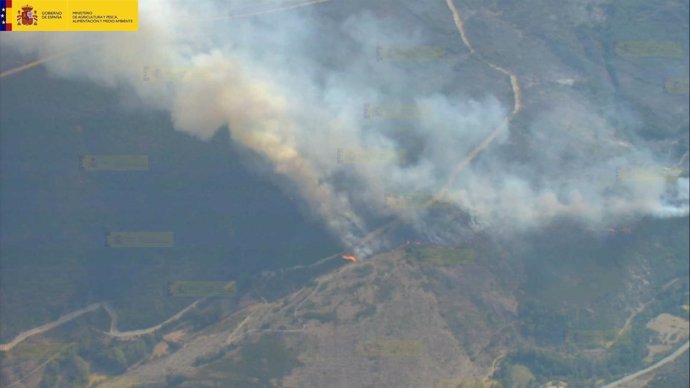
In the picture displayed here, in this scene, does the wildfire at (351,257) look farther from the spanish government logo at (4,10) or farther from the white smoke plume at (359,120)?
the spanish government logo at (4,10)

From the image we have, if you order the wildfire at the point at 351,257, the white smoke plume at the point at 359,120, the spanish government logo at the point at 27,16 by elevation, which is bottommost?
the wildfire at the point at 351,257

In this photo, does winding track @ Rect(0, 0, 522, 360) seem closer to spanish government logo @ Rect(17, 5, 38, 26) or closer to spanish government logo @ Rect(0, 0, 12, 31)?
spanish government logo @ Rect(17, 5, 38, 26)

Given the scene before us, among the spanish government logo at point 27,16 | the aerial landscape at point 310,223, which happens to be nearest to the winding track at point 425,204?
the aerial landscape at point 310,223

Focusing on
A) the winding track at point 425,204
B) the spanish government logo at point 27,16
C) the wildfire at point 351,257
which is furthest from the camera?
the wildfire at point 351,257

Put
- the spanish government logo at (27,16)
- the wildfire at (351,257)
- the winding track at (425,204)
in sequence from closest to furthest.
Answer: the spanish government logo at (27,16), the winding track at (425,204), the wildfire at (351,257)

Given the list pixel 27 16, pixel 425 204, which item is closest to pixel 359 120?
pixel 425 204

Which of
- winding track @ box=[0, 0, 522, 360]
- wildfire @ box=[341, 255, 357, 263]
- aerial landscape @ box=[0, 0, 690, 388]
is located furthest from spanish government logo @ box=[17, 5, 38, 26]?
wildfire @ box=[341, 255, 357, 263]

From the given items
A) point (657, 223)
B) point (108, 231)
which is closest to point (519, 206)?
point (657, 223)
